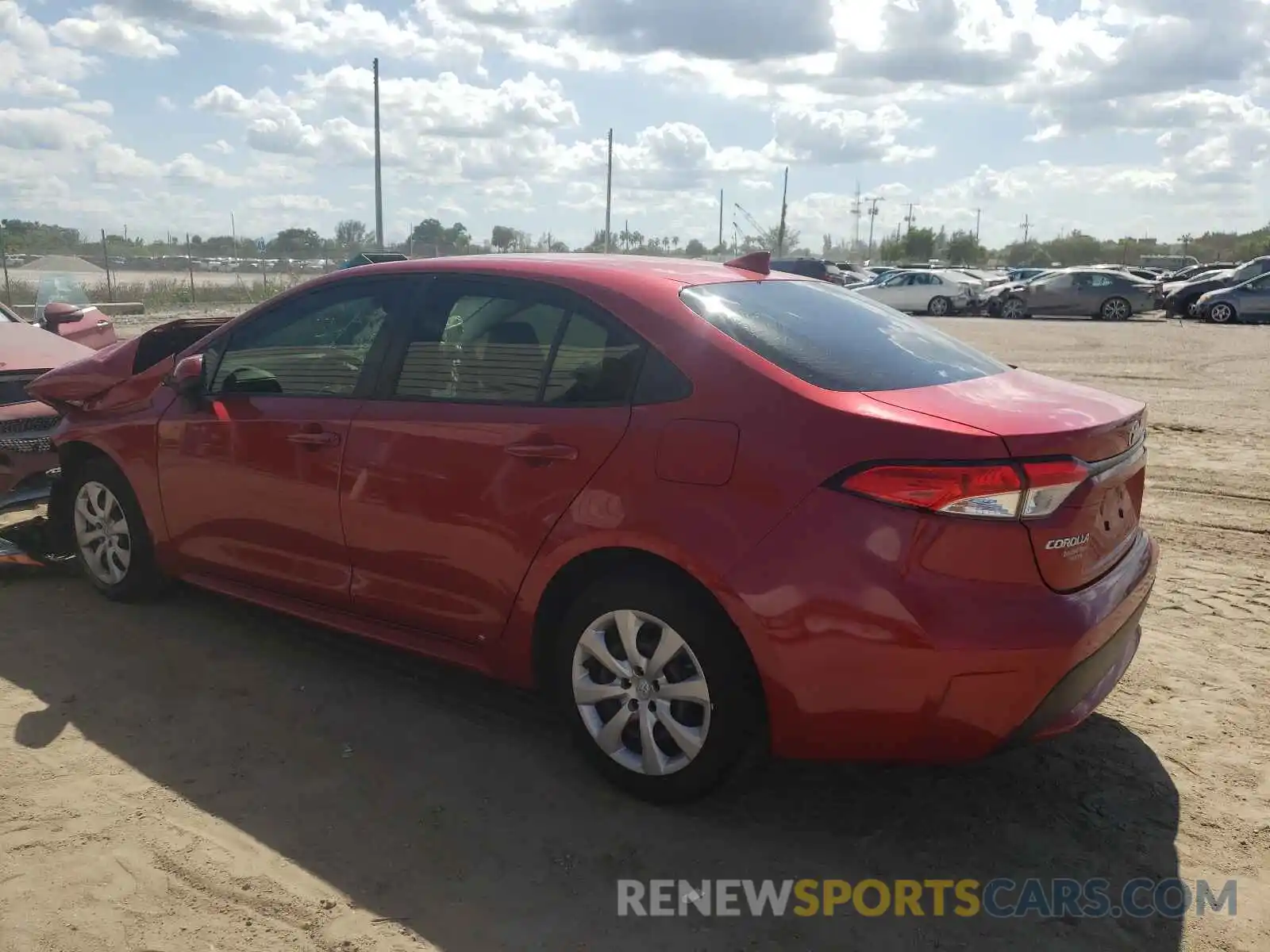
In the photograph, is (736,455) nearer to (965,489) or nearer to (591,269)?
(965,489)

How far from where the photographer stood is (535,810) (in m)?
3.15

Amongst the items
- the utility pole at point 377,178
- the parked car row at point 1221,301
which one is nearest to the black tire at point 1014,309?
the parked car row at point 1221,301

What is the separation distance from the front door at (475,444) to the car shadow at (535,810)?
18.4 inches

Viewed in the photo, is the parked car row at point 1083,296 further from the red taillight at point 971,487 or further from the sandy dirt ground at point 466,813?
the red taillight at point 971,487

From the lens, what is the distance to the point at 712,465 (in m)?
2.87

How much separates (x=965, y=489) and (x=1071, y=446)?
0.36 metres

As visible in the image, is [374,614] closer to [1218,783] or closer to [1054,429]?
[1054,429]

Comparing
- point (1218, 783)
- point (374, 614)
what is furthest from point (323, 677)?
point (1218, 783)

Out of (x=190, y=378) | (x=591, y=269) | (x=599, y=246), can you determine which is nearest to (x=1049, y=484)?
(x=591, y=269)

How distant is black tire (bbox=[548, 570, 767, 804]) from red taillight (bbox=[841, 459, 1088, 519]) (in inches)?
24.1

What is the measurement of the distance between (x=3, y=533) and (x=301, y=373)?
124 inches

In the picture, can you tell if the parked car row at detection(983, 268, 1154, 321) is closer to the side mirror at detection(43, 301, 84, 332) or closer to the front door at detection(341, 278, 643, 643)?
the side mirror at detection(43, 301, 84, 332)

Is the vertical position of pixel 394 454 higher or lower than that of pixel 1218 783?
higher

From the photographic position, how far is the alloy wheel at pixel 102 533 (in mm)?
4758
